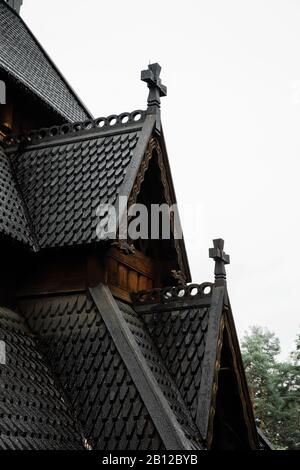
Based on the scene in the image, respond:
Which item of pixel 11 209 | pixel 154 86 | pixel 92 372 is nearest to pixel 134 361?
pixel 92 372

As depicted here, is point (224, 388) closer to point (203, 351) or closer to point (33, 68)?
point (203, 351)

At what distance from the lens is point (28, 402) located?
799 cm

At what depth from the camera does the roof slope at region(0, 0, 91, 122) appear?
12.5m

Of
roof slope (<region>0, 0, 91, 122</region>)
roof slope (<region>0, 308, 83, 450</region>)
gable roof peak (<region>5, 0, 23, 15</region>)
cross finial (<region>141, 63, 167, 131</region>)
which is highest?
gable roof peak (<region>5, 0, 23, 15</region>)

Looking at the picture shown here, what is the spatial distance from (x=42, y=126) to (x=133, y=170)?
3321 millimetres

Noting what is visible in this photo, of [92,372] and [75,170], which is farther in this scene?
[75,170]

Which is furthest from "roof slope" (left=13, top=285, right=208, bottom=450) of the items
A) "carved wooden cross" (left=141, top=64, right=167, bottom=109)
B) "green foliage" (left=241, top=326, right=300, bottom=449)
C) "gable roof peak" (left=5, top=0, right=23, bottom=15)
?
"green foliage" (left=241, top=326, right=300, bottom=449)

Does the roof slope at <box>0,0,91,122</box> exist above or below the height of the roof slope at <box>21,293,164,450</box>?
above

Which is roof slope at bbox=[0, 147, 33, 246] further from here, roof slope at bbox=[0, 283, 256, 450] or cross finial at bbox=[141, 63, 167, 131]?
cross finial at bbox=[141, 63, 167, 131]

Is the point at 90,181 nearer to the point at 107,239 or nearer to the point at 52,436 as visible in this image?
the point at 107,239

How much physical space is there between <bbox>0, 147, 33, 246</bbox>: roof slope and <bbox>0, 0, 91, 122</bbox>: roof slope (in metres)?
1.81

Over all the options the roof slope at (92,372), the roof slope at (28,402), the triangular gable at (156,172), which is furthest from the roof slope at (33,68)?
the roof slope at (28,402)

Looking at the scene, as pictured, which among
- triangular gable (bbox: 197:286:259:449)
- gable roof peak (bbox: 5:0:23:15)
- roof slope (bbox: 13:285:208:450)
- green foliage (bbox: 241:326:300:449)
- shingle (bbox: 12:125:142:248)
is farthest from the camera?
green foliage (bbox: 241:326:300:449)

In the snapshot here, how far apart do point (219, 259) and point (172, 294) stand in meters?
0.89
